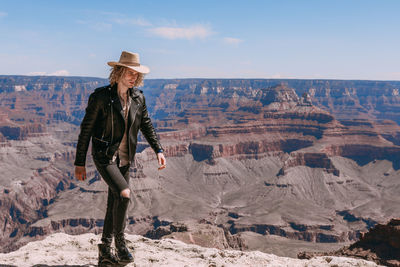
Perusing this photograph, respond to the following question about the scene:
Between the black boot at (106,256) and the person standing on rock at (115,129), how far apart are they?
25mm

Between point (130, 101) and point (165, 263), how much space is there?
4.66 m

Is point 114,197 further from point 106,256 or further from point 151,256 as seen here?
point 151,256

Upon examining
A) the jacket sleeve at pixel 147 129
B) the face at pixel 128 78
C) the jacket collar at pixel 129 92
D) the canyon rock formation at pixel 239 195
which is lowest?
the canyon rock formation at pixel 239 195

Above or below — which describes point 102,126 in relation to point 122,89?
below

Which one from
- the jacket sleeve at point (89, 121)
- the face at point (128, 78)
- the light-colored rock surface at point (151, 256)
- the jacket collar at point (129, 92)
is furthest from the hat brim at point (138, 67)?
the light-colored rock surface at point (151, 256)

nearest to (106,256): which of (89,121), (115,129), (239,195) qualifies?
(115,129)

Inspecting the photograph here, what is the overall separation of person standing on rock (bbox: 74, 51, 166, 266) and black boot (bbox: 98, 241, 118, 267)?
0.03 m

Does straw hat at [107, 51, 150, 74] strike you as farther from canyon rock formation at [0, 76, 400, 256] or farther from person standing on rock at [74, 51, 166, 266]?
canyon rock formation at [0, 76, 400, 256]

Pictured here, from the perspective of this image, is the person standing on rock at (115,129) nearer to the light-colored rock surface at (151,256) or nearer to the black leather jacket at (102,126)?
the black leather jacket at (102,126)

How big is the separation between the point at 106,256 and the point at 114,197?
1631 mm

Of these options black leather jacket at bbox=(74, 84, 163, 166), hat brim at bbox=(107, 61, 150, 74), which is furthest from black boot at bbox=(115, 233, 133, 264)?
hat brim at bbox=(107, 61, 150, 74)

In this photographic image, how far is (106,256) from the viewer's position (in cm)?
945

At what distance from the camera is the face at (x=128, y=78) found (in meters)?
8.91

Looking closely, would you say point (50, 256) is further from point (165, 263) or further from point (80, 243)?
point (165, 263)
